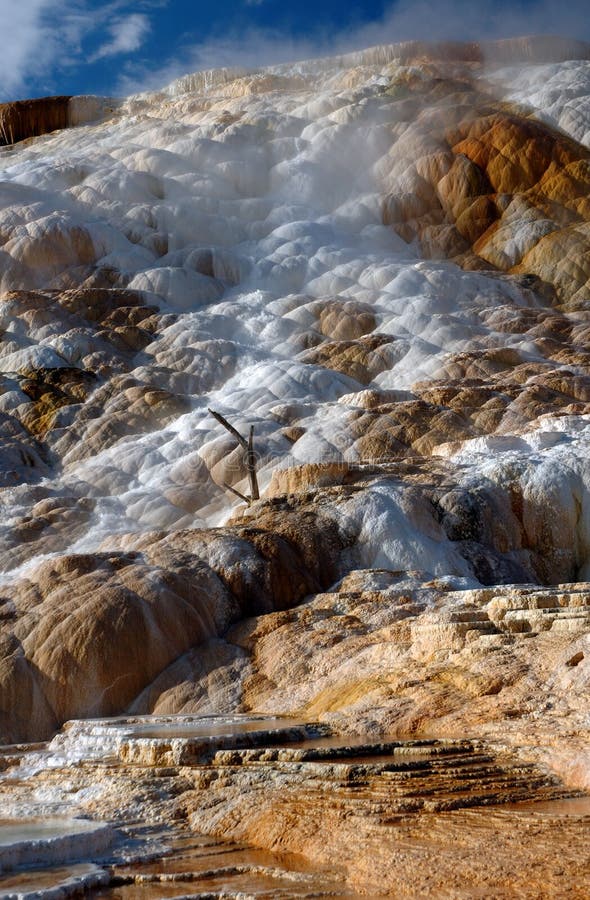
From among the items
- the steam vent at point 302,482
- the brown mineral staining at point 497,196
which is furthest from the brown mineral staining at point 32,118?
the brown mineral staining at point 497,196

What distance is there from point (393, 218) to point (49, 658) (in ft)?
104

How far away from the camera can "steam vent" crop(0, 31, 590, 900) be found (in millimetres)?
8219

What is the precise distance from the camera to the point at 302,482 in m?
21.7

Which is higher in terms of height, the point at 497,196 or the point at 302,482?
the point at 497,196

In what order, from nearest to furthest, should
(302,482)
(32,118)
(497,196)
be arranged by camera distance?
(302,482)
(497,196)
(32,118)

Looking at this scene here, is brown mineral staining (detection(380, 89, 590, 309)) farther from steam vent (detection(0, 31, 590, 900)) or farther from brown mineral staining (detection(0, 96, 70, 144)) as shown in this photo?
brown mineral staining (detection(0, 96, 70, 144))

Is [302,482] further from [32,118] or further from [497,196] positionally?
[32,118]

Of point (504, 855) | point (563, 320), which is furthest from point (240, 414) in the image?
point (504, 855)

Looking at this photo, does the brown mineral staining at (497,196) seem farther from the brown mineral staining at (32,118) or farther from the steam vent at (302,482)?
the brown mineral staining at (32,118)

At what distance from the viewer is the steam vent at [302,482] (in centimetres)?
822

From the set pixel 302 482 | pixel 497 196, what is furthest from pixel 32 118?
pixel 302 482

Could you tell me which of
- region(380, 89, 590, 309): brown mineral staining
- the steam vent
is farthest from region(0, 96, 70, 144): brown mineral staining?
region(380, 89, 590, 309): brown mineral staining

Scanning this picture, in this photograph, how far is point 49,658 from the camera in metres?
15.7

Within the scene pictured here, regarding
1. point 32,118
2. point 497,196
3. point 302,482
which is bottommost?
point 302,482
